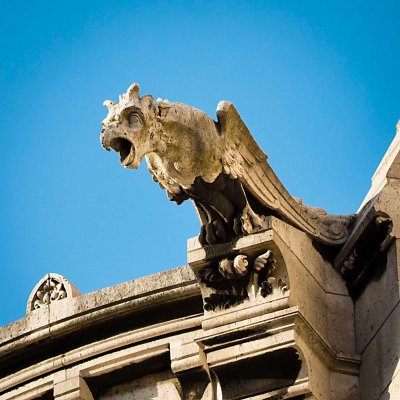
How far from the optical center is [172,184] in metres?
23.3

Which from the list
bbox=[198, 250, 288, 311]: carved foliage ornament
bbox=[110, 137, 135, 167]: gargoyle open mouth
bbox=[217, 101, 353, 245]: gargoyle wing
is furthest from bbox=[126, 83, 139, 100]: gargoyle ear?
bbox=[198, 250, 288, 311]: carved foliage ornament

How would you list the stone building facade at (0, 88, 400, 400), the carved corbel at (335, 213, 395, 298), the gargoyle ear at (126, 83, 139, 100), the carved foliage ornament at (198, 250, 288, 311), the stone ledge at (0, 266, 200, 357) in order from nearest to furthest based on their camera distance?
1. the gargoyle ear at (126, 83, 139, 100)
2. the stone building facade at (0, 88, 400, 400)
3. the carved foliage ornament at (198, 250, 288, 311)
4. the carved corbel at (335, 213, 395, 298)
5. the stone ledge at (0, 266, 200, 357)

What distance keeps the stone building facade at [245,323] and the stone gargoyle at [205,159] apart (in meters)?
0.05

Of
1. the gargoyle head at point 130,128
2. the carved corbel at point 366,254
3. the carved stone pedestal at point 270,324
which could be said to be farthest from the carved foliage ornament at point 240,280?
the gargoyle head at point 130,128

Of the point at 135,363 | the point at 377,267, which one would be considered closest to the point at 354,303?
the point at 377,267

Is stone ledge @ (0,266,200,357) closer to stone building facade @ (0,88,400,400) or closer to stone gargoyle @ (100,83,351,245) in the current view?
stone building facade @ (0,88,400,400)

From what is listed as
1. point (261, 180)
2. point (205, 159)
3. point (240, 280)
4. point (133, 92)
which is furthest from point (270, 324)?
point (133, 92)

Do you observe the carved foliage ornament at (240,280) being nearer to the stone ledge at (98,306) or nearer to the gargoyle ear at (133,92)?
the stone ledge at (98,306)

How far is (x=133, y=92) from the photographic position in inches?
900

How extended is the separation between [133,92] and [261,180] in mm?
1559

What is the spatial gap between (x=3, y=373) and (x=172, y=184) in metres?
3.11

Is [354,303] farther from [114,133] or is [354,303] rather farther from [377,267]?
[114,133]

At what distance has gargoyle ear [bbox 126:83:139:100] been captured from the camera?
22.8m

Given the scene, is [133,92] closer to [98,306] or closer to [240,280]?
[240,280]
